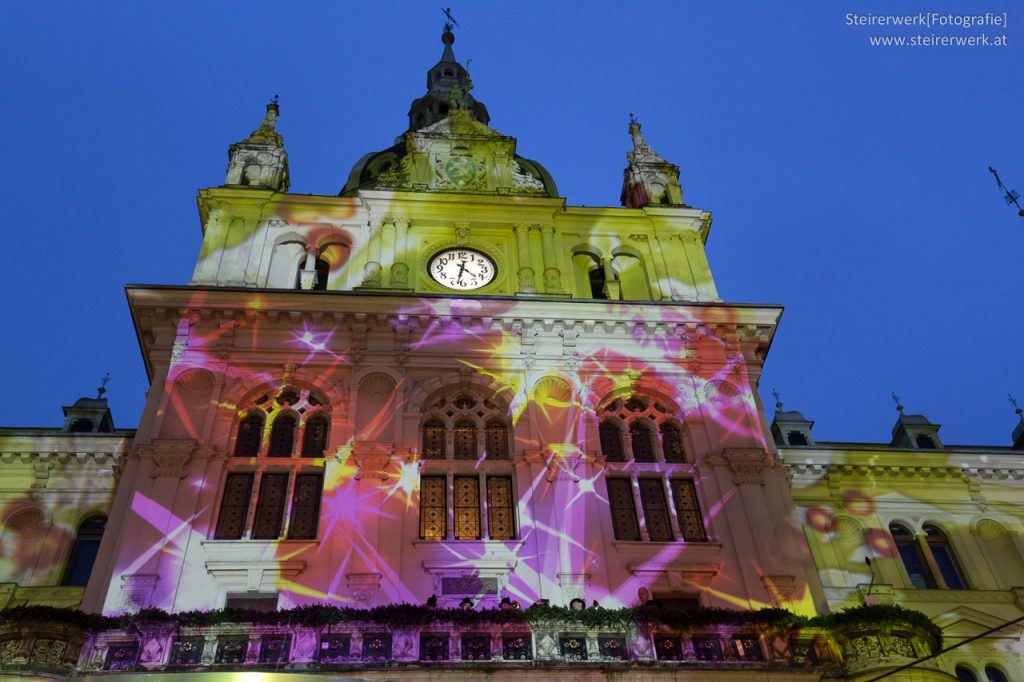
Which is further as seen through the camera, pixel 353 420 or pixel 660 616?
pixel 353 420

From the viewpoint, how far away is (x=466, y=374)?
26.6 meters

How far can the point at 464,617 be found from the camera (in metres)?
18.8

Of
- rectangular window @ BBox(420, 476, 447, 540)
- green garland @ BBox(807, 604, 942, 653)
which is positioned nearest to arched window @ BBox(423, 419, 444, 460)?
rectangular window @ BBox(420, 476, 447, 540)

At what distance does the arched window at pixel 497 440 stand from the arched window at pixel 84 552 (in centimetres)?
1105

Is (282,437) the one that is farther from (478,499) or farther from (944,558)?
(944,558)

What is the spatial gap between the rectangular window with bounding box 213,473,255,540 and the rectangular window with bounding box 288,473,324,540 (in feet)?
3.87

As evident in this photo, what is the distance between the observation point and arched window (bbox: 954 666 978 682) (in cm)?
2516

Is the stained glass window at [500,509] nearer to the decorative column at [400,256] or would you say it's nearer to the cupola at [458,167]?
the decorative column at [400,256]

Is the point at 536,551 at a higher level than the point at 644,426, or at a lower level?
lower

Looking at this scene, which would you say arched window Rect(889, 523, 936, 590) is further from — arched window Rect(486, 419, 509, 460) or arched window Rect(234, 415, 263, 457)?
arched window Rect(234, 415, 263, 457)

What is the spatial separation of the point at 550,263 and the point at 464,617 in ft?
47.6

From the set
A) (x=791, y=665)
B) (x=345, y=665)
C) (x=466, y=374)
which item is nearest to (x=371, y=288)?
(x=466, y=374)

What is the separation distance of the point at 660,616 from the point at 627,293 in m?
14.3

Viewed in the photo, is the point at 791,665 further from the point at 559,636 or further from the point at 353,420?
the point at 353,420
